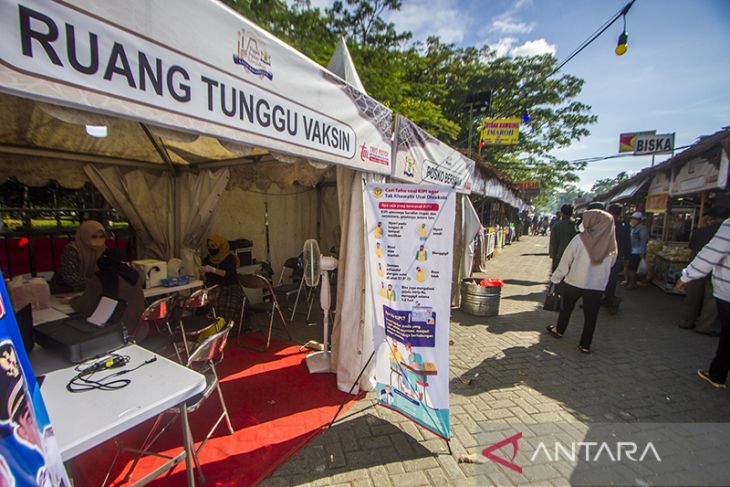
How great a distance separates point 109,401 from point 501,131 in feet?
38.6

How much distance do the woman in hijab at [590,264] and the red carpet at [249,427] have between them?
337 centimetres

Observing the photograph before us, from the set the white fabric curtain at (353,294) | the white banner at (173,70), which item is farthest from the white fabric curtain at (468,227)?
the white banner at (173,70)

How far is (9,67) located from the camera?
1039 mm

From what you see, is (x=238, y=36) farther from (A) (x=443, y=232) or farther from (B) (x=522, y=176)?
(B) (x=522, y=176)

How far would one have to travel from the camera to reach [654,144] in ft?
39.8

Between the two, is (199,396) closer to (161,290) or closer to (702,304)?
(161,290)

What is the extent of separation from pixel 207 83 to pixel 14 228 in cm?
481

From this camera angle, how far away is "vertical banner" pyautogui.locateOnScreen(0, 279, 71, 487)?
30.3 inches

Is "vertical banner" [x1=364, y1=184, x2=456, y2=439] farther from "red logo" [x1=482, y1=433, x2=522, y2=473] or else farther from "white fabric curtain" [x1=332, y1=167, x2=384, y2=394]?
"white fabric curtain" [x1=332, y1=167, x2=384, y2=394]

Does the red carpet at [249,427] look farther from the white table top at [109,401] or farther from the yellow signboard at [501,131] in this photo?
the yellow signboard at [501,131]

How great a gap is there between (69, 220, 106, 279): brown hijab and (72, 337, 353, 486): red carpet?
7.27 feet

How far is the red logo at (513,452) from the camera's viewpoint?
2170 millimetres

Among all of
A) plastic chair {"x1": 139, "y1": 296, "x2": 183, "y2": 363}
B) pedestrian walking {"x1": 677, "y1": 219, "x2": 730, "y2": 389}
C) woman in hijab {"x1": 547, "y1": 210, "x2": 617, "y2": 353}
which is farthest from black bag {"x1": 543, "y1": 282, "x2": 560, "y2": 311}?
plastic chair {"x1": 139, "y1": 296, "x2": 183, "y2": 363}

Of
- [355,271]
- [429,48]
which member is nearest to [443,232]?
[355,271]
